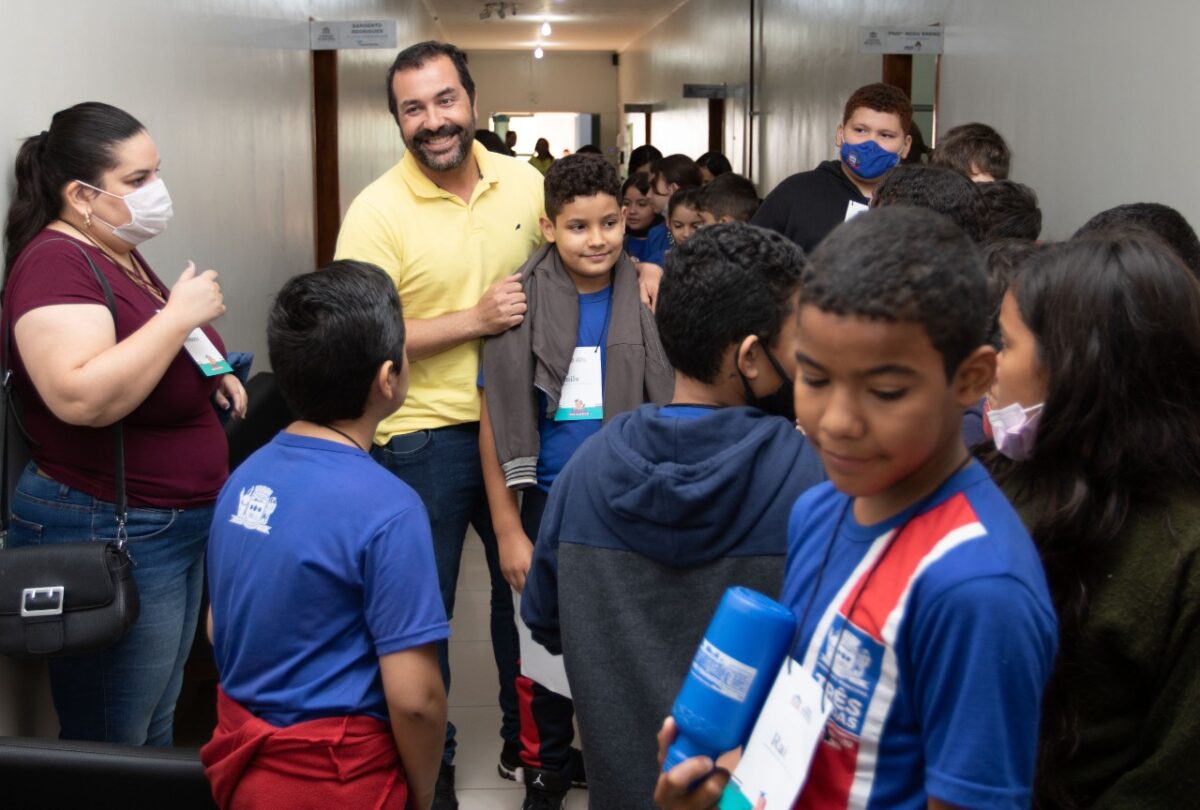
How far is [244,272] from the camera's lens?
15.3 feet

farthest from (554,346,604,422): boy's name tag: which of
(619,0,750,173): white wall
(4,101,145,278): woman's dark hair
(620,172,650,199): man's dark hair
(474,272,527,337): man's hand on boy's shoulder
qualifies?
(619,0,750,173): white wall

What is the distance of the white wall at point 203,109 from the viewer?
8.35ft

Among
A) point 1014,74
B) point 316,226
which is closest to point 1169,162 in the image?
point 1014,74

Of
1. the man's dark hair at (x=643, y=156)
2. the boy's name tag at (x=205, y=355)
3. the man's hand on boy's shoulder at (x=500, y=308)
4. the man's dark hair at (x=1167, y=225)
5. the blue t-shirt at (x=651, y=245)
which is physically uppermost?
the man's dark hair at (x=643, y=156)

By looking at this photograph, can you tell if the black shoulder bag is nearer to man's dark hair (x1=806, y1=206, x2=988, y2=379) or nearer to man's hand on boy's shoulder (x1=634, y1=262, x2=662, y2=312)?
man's hand on boy's shoulder (x1=634, y1=262, x2=662, y2=312)

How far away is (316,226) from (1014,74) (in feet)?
12.2

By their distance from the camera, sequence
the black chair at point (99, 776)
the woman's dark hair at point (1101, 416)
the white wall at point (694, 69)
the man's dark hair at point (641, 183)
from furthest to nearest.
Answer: the white wall at point (694, 69) → the man's dark hair at point (641, 183) → the black chair at point (99, 776) → the woman's dark hair at point (1101, 416)

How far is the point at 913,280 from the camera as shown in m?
1.03

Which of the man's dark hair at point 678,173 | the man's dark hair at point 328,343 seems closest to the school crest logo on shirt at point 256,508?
the man's dark hair at point 328,343

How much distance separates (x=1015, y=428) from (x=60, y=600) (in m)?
1.69

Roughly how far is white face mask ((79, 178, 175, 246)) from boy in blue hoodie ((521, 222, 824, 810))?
4.07 ft

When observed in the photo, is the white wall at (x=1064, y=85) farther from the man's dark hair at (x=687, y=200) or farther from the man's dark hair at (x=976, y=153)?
the man's dark hair at (x=687, y=200)

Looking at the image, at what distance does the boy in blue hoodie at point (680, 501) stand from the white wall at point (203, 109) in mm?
1502

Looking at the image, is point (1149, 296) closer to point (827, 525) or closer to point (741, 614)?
point (827, 525)
